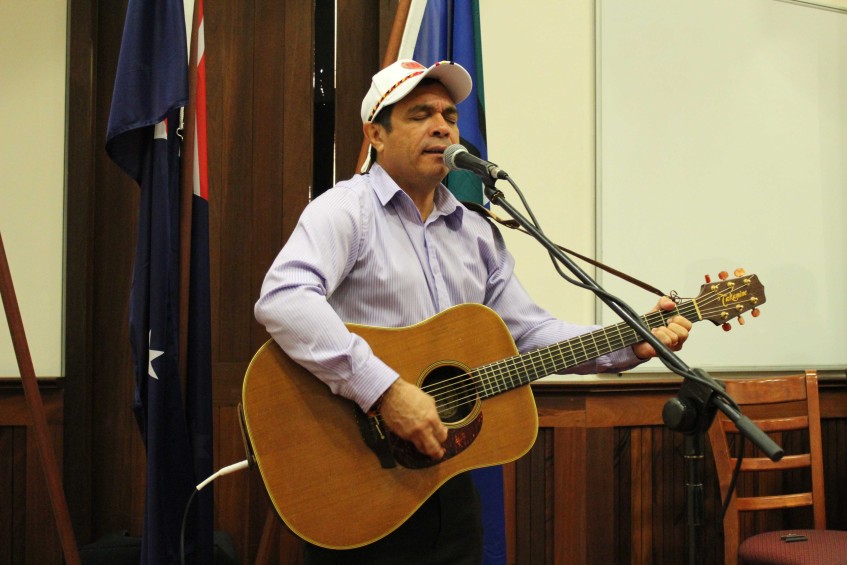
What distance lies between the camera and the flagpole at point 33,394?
212 cm

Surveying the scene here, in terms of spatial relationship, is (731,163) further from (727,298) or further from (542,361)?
(542,361)

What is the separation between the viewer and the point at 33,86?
3.07 m

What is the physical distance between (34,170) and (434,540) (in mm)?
2196

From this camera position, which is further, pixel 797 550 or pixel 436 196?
pixel 797 550

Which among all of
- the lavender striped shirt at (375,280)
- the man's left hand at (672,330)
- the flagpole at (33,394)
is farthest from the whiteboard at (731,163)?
the flagpole at (33,394)

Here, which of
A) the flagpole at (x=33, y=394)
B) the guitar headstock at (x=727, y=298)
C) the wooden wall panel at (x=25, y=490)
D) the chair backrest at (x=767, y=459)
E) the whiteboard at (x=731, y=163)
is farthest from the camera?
the whiteboard at (x=731, y=163)

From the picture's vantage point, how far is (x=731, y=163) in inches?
137

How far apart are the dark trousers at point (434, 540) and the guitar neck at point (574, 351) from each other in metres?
0.25

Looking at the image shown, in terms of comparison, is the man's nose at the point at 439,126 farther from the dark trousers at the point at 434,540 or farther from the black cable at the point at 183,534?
the black cable at the point at 183,534

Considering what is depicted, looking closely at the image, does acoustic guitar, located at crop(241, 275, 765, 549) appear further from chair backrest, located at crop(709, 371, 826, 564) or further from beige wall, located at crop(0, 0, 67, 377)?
beige wall, located at crop(0, 0, 67, 377)

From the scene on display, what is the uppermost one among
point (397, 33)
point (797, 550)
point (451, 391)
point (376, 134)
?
point (397, 33)

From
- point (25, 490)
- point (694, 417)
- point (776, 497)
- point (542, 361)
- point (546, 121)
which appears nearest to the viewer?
point (694, 417)

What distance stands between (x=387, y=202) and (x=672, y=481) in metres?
2.01

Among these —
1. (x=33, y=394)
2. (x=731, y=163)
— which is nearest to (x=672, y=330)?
(x=33, y=394)
